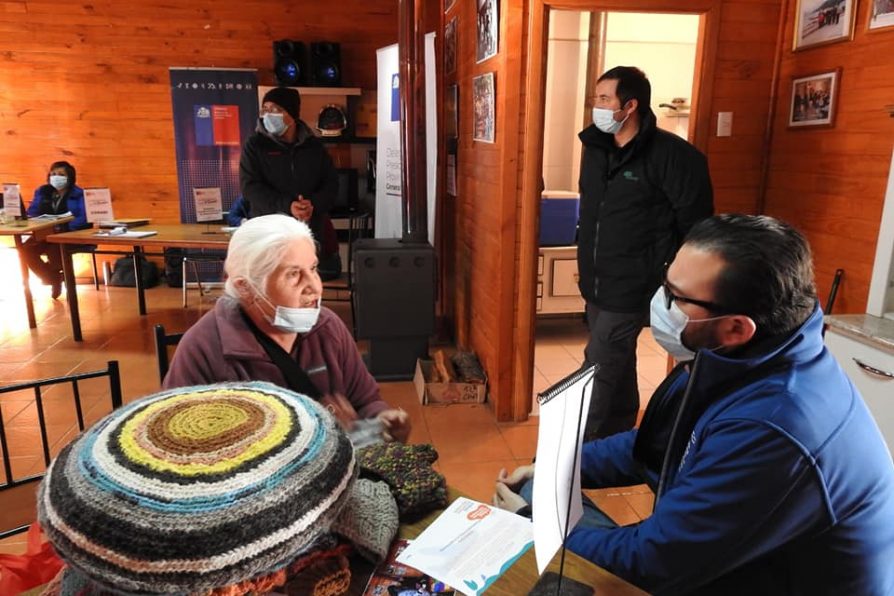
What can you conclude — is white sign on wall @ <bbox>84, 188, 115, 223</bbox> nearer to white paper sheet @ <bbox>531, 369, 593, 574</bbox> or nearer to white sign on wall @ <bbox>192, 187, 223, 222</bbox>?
white sign on wall @ <bbox>192, 187, 223, 222</bbox>

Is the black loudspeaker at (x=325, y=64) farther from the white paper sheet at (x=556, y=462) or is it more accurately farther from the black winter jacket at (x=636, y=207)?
the white paper sheet at (x=556, y=462)

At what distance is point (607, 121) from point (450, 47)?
2.13 m

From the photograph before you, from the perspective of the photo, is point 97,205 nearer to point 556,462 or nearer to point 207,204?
point 207,204

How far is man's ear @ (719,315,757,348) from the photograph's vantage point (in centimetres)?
106

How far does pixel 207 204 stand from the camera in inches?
200

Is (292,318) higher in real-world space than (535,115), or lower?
lower

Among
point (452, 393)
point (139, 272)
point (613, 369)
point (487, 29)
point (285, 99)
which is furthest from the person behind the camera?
point (139, 272)

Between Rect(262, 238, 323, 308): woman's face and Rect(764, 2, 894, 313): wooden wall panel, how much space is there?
6.69ft

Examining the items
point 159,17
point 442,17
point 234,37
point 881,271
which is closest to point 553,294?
point 442,17

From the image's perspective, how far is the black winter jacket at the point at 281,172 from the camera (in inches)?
161

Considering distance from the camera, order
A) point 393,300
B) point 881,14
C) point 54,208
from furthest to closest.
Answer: point 54,208 → point 393,300 → point 881,14

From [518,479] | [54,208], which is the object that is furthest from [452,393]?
[54,208]

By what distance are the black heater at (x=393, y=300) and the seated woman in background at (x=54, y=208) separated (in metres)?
3.04

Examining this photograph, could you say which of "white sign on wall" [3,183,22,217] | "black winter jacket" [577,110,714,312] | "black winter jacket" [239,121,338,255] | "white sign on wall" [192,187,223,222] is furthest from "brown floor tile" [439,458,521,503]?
"white sign on wall" [3,183,22,217]
